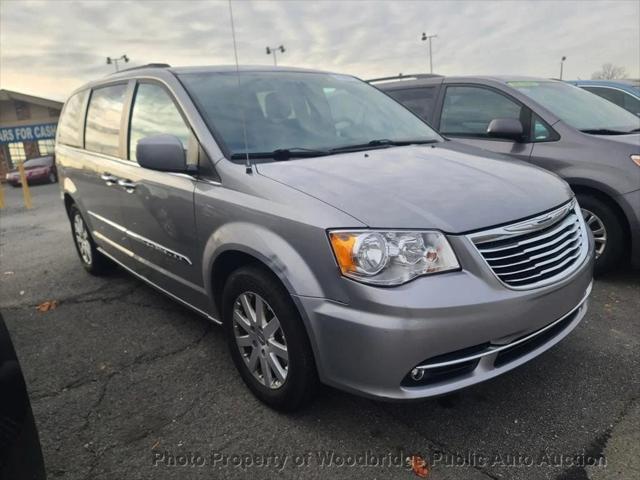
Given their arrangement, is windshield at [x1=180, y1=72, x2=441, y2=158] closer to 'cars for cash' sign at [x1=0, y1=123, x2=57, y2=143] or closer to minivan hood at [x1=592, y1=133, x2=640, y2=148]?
minivan hood at [x1=592, y1=133, x2=640, y2=148]

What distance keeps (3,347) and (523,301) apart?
190cm

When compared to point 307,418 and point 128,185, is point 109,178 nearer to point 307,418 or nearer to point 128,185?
point 128,185

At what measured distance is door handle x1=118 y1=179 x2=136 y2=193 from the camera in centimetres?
346

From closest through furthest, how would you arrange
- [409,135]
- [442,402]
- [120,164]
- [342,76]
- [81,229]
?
[442,402] < [409,135] < [120,164] < [342,76] < [81,229]

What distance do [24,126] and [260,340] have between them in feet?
103

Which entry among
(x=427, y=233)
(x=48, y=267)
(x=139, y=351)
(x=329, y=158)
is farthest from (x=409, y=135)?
(x=48, y=267)

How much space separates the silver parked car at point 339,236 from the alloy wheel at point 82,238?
1552mm

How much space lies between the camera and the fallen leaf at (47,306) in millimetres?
4251

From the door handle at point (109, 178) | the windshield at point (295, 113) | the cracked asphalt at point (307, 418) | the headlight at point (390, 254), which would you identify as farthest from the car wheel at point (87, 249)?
the headlight at point (390, 254)

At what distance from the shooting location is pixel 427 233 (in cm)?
207

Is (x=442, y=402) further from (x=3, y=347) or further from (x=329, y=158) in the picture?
(x=3, y=347)

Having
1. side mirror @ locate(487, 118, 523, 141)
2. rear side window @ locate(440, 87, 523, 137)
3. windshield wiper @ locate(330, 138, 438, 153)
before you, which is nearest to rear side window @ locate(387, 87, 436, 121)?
rear side window @ locate(440, 87, 523, 137)

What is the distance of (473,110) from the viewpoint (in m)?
5.03

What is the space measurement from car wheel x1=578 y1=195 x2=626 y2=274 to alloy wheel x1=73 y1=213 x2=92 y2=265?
4.48m
